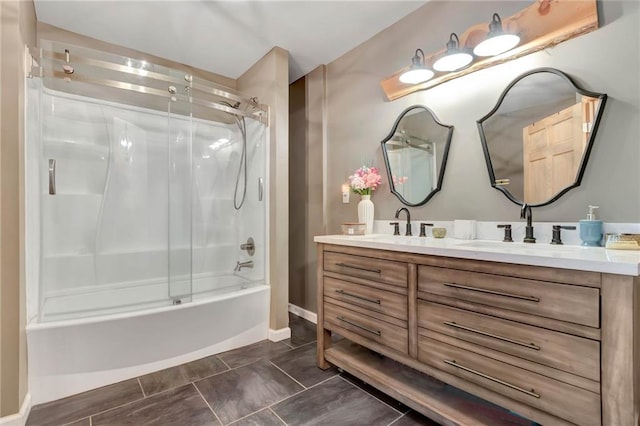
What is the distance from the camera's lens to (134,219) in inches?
109

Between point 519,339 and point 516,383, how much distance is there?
0.17 metres

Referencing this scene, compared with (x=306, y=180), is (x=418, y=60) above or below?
above

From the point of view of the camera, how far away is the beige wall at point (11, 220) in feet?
4.91

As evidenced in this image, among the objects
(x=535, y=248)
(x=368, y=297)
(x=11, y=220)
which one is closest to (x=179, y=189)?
(x=11, y=220)

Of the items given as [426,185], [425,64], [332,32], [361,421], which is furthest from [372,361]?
[332,32]

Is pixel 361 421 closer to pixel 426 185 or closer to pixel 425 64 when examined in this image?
pixel 426 185

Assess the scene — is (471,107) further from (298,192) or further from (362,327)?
(298,192)

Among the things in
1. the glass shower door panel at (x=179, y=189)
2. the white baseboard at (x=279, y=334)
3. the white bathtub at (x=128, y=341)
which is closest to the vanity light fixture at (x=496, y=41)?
the glass shower door panel at (x=179, y=189)

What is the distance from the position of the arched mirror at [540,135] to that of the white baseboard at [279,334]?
1.98 meters

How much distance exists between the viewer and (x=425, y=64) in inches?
80.8

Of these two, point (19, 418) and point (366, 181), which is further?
point (366, 181)

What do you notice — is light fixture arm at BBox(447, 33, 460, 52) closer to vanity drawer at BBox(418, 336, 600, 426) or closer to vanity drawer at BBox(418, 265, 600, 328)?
vanity drawer at BBox(418, 265, 600, 328)

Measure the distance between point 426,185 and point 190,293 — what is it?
1.94 metres

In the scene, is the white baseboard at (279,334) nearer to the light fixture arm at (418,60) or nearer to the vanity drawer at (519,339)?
the vanity drawer at (519,339)
